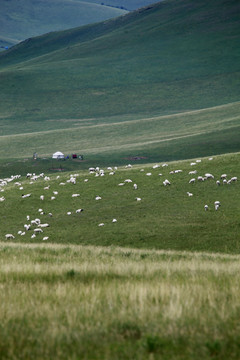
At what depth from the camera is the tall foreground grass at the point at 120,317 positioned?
7.75m

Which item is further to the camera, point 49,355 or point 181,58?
point 181,58

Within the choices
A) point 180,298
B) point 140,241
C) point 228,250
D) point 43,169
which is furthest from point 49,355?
point 43,169

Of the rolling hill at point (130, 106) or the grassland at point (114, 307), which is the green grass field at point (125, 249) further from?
the rolling hill at point (130, 106)

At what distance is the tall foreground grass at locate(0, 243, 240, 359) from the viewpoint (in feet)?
25.4

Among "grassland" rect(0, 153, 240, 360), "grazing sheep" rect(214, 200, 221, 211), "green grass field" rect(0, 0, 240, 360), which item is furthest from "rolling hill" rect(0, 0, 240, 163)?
"grassland" rect(0, 153, 240, 360)

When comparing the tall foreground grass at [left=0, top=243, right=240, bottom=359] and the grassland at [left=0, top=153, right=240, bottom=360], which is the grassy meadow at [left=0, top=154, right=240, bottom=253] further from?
the tall foreground grass at [left=0, top=243, right=240, bottom=359]

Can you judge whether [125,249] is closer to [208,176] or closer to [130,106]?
[208,176]

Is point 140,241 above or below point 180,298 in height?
below

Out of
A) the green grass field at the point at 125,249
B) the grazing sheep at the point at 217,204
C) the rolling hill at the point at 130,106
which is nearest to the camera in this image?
the green grass field at the point at 125,249

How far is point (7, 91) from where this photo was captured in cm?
17188

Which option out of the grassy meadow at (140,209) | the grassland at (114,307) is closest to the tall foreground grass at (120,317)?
the grassland at (114,307)

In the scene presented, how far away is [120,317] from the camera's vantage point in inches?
347

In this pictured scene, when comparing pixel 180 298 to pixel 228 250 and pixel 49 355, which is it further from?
pixel 228 250

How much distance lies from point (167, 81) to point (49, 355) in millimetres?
166546
